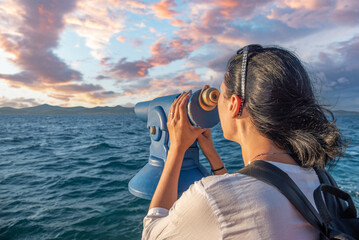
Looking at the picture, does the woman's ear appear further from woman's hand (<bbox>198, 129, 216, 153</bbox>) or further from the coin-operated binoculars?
woman's hand (<bbox>198, 129, 216, 153</bbox>)

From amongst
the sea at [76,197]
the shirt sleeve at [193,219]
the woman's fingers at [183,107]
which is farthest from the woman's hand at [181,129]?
the sea at [76,197]

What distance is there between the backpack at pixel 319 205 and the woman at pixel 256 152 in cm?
3

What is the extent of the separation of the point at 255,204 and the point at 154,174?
95 centimetres

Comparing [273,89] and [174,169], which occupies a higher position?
[273,89]

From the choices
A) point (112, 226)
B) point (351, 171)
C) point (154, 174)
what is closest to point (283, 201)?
point (154, 174)

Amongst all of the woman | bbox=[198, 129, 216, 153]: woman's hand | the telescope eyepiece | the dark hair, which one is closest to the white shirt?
the woman

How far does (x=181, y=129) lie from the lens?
140 centimetres

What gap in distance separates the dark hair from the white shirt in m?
0.30

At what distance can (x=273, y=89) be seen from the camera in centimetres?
105

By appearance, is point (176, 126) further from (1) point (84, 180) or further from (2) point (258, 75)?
(1) point (84, 180)

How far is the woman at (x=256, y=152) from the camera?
2.77ft

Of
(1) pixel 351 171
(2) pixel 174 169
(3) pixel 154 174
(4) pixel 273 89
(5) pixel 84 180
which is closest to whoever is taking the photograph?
(4) pixel 273 89

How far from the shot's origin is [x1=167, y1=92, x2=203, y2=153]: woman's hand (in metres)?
1.39

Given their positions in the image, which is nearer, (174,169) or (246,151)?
(246,151)
